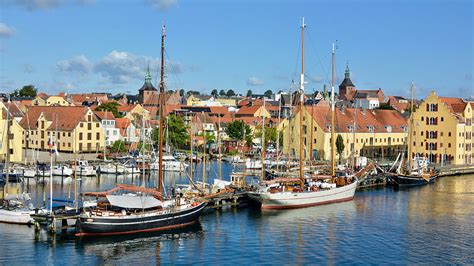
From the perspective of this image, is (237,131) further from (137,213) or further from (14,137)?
(137,213)

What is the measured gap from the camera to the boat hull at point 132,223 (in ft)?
152

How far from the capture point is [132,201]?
159ft

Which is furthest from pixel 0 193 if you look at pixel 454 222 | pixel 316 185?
pixel 454 222

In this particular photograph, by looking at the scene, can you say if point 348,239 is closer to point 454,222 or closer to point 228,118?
point 454,222

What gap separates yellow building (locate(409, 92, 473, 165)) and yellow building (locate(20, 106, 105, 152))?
5274 centimetres

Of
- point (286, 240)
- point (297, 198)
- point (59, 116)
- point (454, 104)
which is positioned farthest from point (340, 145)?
point (286, 240)

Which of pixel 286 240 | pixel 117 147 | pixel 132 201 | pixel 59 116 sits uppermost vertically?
pixel 59 116

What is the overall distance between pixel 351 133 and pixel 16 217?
64.6 meters

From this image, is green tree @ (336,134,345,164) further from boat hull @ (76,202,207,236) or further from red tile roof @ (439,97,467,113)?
boat hull @ (76,202,207,236)

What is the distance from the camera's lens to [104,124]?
119 meters

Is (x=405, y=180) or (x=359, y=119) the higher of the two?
(x=359, y=119)

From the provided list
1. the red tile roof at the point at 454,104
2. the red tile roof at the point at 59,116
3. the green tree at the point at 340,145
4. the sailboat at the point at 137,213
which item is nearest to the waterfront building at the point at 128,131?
the red tile roof at the point at 59,116

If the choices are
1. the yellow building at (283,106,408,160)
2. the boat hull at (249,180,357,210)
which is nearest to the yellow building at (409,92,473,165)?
the yellow building at (283,106,408,160)

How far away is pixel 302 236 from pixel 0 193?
31756 millimetres
